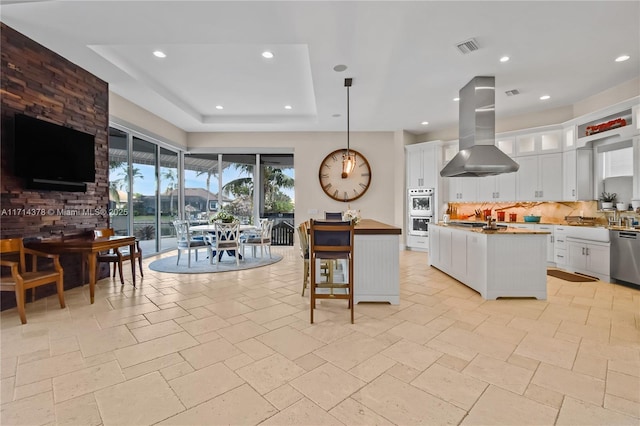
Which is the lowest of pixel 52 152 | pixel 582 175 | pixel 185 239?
pixel 185 239

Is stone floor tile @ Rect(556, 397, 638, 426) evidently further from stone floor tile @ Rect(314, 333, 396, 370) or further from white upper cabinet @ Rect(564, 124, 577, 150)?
white upper cabinet @ Rect(564, 124, 577, 150)

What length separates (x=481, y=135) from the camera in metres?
4.20

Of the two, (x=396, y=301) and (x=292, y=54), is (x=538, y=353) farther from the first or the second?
(x=292, y=54)

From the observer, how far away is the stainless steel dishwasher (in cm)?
380

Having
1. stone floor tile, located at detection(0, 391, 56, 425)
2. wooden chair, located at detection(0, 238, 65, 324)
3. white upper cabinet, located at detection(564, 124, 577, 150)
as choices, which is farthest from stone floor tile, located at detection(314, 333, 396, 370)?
white upper cabinet, located at detection(564, 124, 577, 150)

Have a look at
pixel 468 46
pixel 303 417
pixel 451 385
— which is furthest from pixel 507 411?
pixel 468 46

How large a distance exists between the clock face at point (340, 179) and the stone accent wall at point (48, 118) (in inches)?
177

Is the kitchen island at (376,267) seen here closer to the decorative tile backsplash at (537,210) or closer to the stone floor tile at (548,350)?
the stone floor tile at (548,350)

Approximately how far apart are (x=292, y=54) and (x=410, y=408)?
4061 millimetres

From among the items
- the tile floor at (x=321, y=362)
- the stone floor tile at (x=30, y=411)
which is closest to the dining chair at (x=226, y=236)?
the tile floor at (x=321, y=362)

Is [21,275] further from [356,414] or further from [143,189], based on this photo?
[356,414]

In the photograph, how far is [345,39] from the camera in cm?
314

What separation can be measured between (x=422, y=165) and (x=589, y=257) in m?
3.54

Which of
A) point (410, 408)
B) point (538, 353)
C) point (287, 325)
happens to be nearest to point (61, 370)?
point (287, 325)
